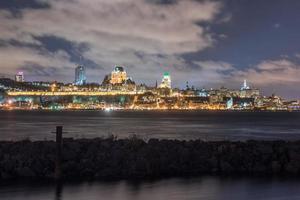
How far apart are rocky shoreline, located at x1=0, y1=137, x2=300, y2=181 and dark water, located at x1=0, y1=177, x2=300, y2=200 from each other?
94cm

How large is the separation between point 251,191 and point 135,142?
4.55 meters

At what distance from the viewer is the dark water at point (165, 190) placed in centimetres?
1244

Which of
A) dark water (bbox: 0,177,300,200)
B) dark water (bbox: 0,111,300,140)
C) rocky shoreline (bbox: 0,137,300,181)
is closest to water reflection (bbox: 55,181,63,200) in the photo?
dark water (bbox: 0,177,300,200)

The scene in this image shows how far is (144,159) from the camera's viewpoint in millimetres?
15156

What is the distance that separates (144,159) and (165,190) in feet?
7.02

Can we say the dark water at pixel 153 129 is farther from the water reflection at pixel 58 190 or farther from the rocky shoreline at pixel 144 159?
the water reflection at pixel 58 190

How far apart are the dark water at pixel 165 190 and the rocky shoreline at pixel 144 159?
941 mm

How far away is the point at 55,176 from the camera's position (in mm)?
14172

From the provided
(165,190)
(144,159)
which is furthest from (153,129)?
(165,190)

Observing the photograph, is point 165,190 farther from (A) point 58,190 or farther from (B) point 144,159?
(A) point 58,190

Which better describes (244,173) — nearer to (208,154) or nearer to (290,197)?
(208,154)

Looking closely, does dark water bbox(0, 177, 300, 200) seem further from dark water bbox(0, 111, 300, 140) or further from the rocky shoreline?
dark water bbox(0, 111, 300, 140)

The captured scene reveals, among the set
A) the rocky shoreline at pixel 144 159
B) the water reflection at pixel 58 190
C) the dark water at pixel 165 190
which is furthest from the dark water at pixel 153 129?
the dark water at pixel 165 190

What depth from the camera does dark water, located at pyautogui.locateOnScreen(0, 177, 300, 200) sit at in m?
12.4
